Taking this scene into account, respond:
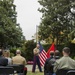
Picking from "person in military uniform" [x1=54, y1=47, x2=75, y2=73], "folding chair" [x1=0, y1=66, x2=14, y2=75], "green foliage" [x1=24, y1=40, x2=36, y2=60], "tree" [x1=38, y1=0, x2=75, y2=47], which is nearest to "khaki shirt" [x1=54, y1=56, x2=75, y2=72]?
"person in military uniform" [x1=54, y1=47, x2=75, y2=73]

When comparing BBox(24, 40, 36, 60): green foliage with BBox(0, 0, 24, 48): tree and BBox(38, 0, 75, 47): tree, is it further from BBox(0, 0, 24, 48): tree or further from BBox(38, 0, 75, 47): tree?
BBox(38, 0, 75, 47): tree

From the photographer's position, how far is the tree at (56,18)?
170 ft

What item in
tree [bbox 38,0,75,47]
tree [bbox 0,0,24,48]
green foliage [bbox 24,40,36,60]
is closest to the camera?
tree [bbox 0,0,24,48]

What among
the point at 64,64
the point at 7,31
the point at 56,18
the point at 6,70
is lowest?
the point at 6,70

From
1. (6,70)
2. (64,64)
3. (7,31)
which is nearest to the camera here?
(64,64)

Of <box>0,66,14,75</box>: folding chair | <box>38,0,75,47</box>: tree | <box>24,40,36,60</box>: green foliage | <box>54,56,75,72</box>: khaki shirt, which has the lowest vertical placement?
<box>24,40,36,60</box>: green foliage

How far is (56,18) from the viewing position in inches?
2093

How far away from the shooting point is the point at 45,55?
2647 cm

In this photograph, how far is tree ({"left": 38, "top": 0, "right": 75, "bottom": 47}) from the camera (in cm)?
5168

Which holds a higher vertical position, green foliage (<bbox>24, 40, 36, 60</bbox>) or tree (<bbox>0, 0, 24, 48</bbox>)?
tree (<bbox>0, 0, 24, 48</bbox>)

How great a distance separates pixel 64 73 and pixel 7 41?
36.2m

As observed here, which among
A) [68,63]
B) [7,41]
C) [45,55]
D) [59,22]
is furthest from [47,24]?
[68,63]

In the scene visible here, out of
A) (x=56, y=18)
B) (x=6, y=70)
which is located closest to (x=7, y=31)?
(x=56, y=18)

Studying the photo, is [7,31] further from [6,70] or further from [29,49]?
[6,70]
